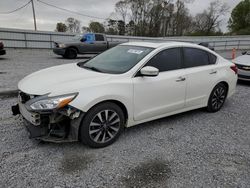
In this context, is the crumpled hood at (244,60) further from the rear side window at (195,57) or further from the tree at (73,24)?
Answer: the tree at (73,24)

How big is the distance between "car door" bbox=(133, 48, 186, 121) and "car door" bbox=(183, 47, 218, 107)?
7.1 inches

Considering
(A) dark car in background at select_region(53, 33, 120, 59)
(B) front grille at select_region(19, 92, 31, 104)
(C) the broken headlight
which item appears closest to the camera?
(C) the broken headlight

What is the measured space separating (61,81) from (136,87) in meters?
1.12

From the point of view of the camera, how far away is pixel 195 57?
13.6ft

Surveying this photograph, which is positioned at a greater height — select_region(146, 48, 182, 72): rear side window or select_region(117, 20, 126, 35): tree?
select_region(117, 20, 126, 35): tree

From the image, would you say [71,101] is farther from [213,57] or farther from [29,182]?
[213,57]

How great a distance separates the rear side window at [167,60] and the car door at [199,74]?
0.20m

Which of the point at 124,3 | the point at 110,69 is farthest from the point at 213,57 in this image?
the point at 124,3

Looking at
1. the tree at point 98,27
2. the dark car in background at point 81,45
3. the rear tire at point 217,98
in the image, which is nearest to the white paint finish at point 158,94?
the rear tire at point 217,98

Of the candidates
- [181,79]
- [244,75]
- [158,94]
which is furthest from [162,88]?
[244,75]

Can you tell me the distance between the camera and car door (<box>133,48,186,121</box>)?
327 cm

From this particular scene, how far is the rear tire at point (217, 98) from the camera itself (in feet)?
14.7

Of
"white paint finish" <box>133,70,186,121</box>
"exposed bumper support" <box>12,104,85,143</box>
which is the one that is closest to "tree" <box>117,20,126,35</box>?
"white paint finish" <box>133,70,186,121</box>

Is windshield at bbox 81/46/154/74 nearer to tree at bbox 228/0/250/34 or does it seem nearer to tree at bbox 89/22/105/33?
tree at bbox 89/22/105/33
